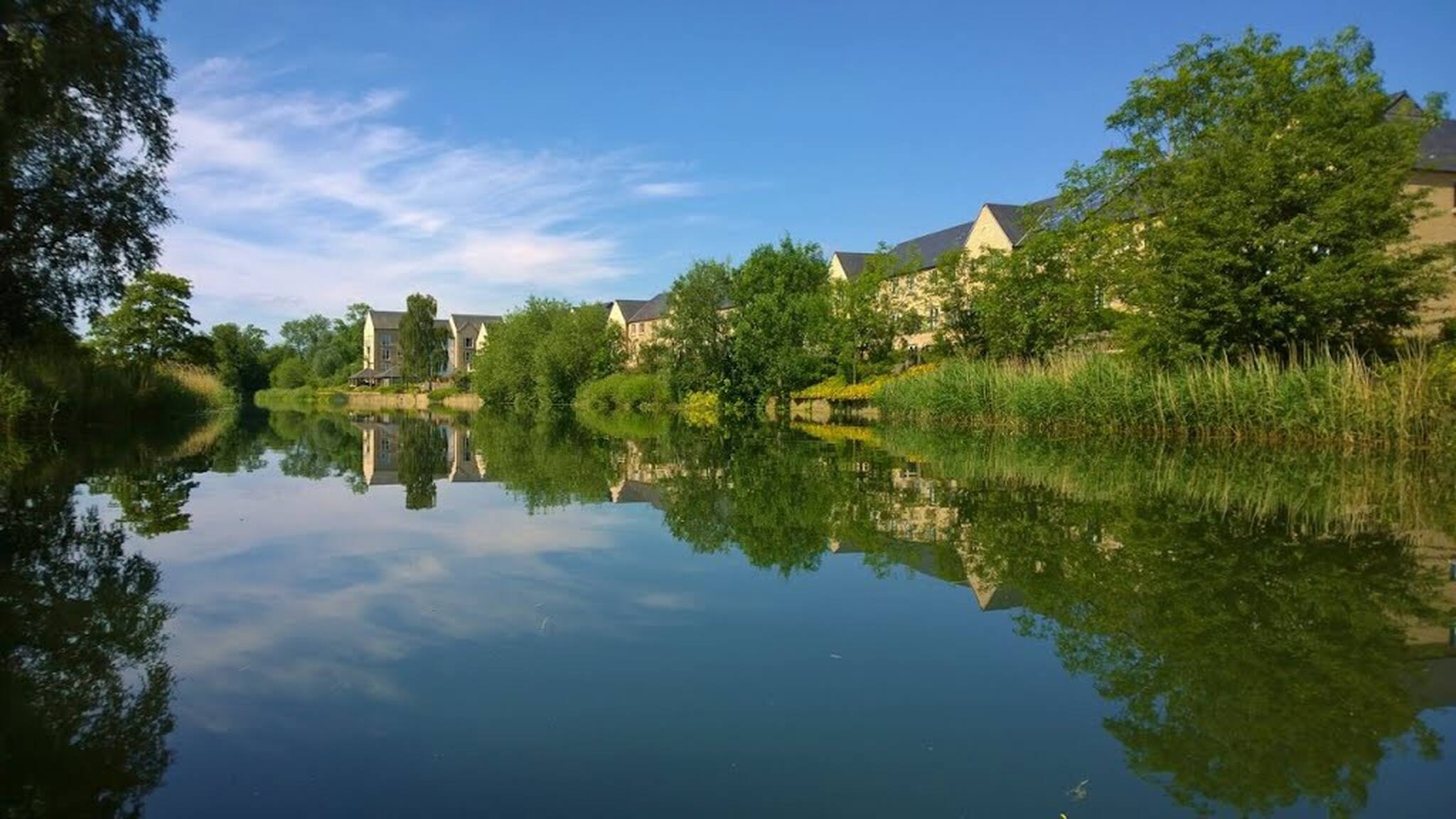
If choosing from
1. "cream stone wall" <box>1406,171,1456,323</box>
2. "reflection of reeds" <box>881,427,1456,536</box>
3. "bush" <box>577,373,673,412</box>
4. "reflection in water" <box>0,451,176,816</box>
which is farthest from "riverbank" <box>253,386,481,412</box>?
"reflection in water" <box>0,451,176,816</box>

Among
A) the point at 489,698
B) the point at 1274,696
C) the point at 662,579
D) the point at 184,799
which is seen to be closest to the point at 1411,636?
the point at 1274,696

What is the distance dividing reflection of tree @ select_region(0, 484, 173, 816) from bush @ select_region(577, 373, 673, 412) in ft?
150

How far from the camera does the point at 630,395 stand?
178 feet

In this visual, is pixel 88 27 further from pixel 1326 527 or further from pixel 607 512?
pixel 1326 527

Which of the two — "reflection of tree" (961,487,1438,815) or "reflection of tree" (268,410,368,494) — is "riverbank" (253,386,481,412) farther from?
"reflection of tree" (961,487,1438,815)

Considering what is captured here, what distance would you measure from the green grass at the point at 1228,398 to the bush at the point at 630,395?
2772cm

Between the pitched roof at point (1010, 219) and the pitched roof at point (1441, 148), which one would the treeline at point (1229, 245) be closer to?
the pitched roof at point (1441, 148)

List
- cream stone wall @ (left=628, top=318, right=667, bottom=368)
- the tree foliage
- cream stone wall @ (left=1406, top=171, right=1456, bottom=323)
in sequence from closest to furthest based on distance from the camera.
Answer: cream stone wall @ (left=1406, top=171, right=1456, bottom=323) < cream stone wall @ (left=628, top=318, right=667, bottom=368) < the tree foliage

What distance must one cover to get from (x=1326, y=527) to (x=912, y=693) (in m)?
6.49

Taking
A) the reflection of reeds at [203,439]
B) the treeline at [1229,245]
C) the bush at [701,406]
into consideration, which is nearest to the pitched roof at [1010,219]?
the treeline at [1229,245]

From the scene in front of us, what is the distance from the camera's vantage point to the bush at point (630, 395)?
53438 millimetres

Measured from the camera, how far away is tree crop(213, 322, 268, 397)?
3270 inches

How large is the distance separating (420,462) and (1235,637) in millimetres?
16152

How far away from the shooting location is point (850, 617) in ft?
18.3
